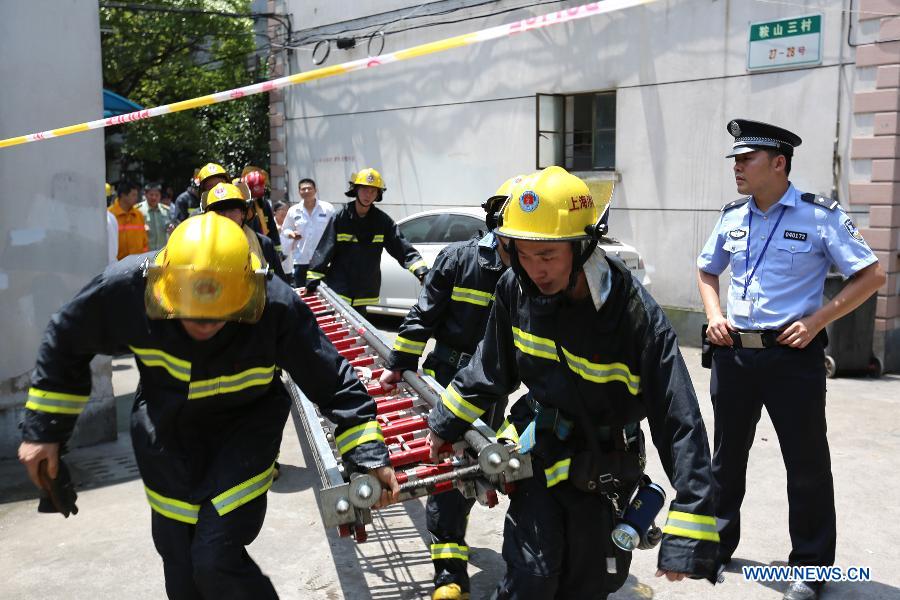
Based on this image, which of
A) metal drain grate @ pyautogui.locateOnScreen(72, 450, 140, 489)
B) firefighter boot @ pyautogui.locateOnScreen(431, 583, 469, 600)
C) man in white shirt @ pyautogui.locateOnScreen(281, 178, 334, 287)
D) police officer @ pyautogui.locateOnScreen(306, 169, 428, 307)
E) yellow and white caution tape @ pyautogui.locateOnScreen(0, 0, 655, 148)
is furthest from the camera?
man in white shirt @ pyautogui.locateOnScreen(281, 178, 334, 287)

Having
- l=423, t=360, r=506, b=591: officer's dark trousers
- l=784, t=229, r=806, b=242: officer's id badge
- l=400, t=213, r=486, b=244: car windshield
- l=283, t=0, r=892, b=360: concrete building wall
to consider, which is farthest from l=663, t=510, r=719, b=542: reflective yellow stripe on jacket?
l=400, t=213, r=486, b=244: car windshield

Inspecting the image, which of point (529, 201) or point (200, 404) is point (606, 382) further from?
point (200, 404)

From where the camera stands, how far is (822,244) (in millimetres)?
4039

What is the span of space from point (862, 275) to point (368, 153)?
11.5 metres

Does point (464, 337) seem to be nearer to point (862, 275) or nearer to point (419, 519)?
point (419, 519)

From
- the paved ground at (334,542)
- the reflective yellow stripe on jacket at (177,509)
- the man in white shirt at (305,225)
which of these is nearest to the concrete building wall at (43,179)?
the paved ground at (334,542)

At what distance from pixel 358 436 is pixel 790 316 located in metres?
2.20

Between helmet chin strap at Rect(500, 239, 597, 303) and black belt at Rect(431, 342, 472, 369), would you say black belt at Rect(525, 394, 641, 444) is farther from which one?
black belt at Rect(431, 342, 472, 369)

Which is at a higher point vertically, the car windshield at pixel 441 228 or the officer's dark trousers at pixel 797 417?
the car windshield at pixel 441 228

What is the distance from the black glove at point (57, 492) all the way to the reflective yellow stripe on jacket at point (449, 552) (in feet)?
5.41

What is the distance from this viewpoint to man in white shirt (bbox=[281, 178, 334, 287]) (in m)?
10.4

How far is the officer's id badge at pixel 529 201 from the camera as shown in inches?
108

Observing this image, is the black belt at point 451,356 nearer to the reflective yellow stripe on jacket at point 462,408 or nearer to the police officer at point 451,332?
the police officer at point 451,332

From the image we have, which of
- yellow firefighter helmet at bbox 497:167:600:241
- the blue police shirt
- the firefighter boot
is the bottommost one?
the firefighter boot
